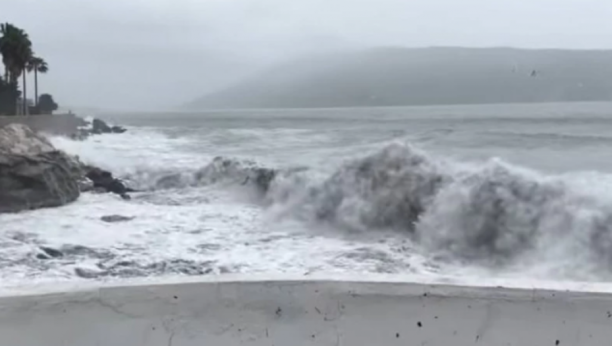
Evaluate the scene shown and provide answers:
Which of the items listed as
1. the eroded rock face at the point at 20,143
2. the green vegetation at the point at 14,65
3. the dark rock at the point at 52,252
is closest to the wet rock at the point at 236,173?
the eroded rock face at the point at 20,143

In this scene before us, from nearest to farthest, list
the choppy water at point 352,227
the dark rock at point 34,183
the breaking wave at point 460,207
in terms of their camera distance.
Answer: the choppy water at point 352,227 < the breaking wave at point 460,207 < the dark rock at point 34,183

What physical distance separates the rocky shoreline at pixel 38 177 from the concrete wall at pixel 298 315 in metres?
16.7

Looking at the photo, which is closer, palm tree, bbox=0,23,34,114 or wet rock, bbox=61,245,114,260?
wet rock, bbox=61,245,114,260

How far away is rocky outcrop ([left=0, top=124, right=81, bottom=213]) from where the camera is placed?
19.1 meters

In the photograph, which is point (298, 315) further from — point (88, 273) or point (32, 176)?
point (32, 176)

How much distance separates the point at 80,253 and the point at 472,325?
35.3ft

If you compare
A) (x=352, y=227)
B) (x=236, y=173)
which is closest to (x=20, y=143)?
(x=236, y=173)

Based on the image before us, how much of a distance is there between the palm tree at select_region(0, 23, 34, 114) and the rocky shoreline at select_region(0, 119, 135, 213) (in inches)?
1551

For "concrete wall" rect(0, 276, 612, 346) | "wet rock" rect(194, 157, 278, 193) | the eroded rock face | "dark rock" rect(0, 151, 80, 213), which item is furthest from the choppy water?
"concrete wall" rect(0, 276, 612, 346)

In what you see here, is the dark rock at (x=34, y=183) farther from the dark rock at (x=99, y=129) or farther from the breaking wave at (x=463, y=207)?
the dark rock at (x=99, y=129)

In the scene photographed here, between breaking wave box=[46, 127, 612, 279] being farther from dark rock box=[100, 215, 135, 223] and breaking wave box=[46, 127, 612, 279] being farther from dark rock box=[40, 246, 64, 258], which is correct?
dark rock box=[40, 246, 64, 258]

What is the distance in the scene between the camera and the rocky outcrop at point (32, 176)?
19109 mm

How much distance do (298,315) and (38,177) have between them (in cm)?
1845

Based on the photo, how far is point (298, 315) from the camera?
10.2 ft
